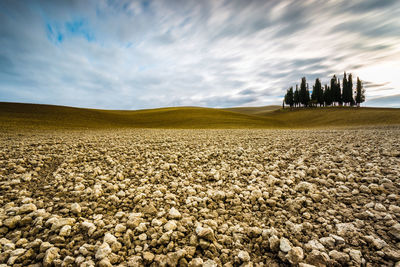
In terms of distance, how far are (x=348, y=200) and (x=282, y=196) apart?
4.23 ft

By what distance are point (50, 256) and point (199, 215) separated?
88.6 inches

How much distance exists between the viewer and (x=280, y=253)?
242 centimetres

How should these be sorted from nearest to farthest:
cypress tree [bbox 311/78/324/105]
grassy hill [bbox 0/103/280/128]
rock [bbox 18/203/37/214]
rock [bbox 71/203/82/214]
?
rock [bbox 18/203/37/214] → rock [bbox 71/203/82/214] → grassy hill [bbox 0/103/280/128] → cypress tree [bbox 311/78/324/105]

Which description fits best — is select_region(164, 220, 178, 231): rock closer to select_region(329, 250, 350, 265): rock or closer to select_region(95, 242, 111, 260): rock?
select_region(95, 242, 111, 260): rock

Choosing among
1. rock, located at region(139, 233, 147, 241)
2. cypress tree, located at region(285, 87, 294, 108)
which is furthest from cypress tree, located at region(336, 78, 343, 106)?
rock, located at region(139, 233, 147, 241)

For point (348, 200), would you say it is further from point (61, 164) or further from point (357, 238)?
point (61, 164)

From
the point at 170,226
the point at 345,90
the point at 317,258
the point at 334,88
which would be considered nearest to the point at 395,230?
the point at 317,258

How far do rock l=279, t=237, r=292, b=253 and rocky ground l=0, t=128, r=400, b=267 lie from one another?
14 mm

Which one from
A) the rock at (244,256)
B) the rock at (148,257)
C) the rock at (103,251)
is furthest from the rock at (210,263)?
the rock at (103,251)

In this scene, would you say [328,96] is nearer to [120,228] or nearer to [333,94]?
[333,94]

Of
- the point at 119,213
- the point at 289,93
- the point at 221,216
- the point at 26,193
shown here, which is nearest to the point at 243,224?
the point at 221,216

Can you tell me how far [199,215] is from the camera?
3.35 m

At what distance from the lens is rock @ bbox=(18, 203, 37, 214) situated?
3.19 meters

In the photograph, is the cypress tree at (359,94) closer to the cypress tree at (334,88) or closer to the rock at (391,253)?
the cypress tree at (334,88)
